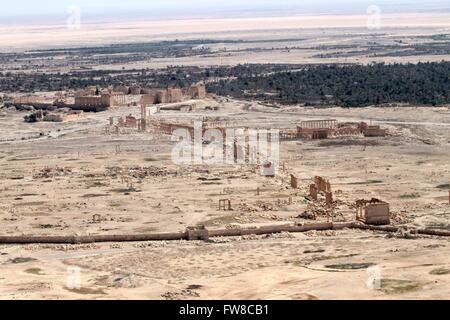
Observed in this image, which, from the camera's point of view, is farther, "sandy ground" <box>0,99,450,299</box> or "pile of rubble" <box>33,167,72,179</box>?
"pile of rubble" <box>33,167,72,179</box>

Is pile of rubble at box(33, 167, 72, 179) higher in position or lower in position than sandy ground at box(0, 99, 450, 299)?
lower

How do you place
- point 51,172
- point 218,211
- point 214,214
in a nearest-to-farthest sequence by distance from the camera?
point 214,214 < point 218,211 < point 51,172

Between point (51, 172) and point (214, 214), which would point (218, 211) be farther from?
point (51, 172)

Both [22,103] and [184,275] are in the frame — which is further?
[22,103]

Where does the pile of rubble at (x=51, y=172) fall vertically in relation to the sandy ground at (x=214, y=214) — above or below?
below

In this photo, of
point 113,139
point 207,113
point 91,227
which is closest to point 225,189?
point 91,227

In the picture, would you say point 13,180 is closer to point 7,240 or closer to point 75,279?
point 7,240

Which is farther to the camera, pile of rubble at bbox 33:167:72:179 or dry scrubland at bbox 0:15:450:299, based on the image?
pile of rubble at bbox 33:167:72:179

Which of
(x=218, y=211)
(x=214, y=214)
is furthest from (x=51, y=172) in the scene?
(x=214, y=214)
